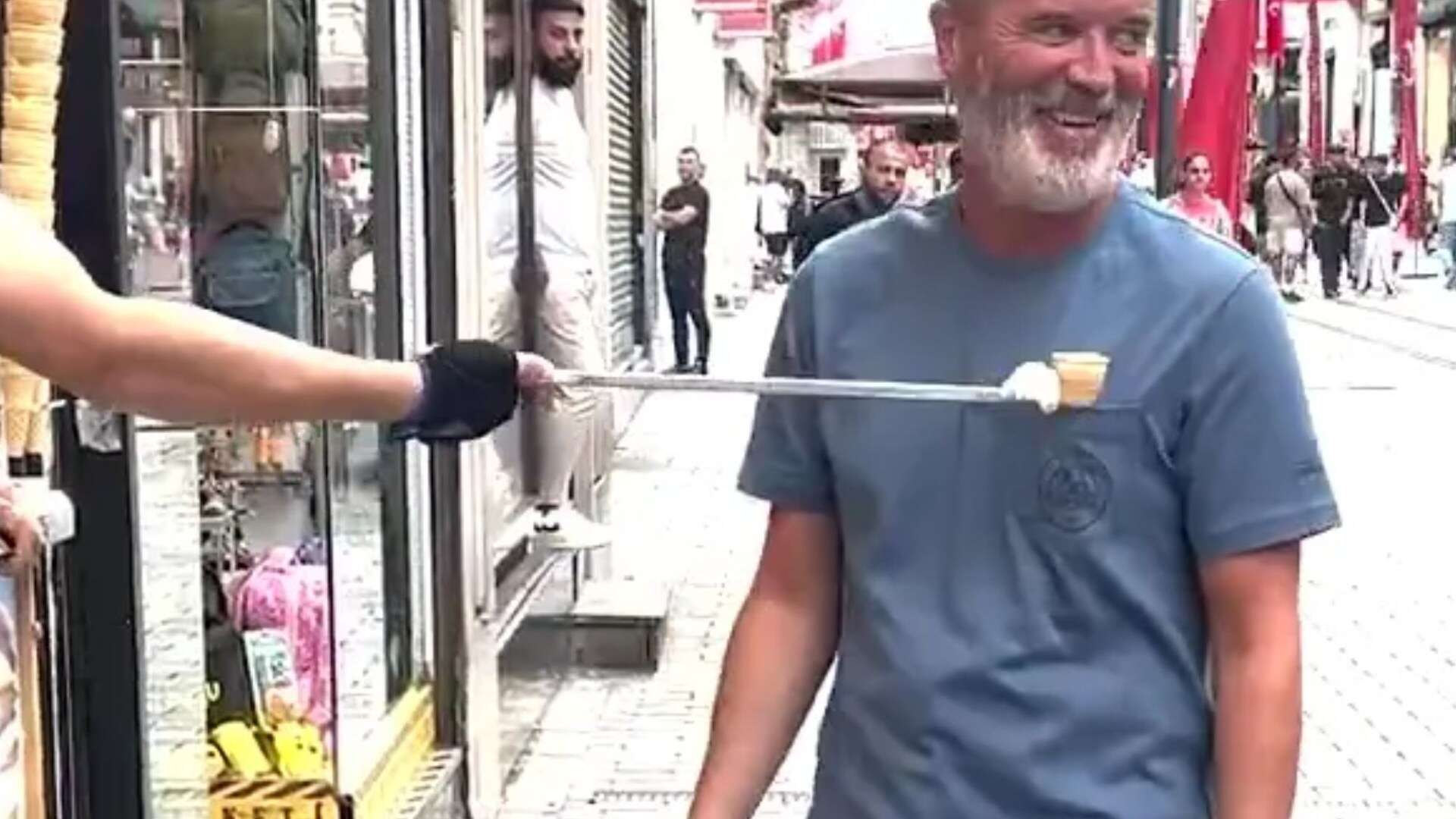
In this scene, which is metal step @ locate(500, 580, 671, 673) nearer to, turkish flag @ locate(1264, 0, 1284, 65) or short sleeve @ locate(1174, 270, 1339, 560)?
short sleeve @ locate(1174, 270, 1339, 560)

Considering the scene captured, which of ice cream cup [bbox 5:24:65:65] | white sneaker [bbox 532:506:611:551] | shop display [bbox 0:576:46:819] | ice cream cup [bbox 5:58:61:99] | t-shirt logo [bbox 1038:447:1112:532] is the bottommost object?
white sneaker [bbox 532:506:611:551]

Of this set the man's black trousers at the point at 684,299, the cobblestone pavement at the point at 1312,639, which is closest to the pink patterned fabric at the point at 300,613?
the cobblestone pavement at the point at 1312,639

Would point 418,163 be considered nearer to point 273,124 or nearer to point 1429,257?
point 273,124

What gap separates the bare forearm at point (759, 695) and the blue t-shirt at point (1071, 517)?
150 millimetres

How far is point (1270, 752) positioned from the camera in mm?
2270

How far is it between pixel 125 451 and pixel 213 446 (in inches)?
41.9

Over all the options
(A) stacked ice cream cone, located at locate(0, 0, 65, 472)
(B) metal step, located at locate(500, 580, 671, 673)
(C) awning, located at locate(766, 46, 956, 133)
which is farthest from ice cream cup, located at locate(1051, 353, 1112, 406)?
(C) awning, located at locate(766, 46, 956, 133)

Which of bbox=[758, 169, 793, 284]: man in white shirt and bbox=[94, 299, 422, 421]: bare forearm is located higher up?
bbox=[94, 299, 422, 421]: bare forearm

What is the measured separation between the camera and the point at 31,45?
9.36 feet

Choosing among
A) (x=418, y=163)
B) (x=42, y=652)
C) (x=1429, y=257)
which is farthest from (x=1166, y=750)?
(x=1429, y=257)

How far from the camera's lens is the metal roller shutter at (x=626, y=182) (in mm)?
14281

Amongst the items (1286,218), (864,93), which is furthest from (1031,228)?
(1286,218)

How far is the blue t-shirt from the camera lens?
7.46ft

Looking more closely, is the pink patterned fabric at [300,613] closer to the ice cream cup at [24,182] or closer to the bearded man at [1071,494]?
the ice cream cup at [24,182]
